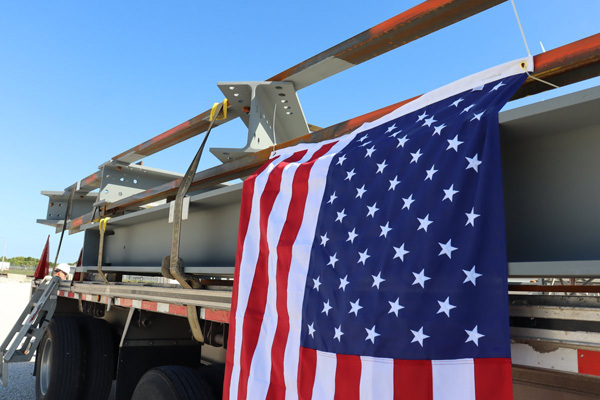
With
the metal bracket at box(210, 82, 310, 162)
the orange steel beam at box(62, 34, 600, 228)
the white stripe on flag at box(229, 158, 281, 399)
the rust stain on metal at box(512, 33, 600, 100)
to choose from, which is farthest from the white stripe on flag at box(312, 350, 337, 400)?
the metal bracket at box(210, 82, 310, 162)

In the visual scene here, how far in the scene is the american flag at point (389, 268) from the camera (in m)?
1.40

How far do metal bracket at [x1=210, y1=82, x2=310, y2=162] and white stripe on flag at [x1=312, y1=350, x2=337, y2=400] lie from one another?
153 cm

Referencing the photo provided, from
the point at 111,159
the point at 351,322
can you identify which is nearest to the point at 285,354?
the point at 351,322

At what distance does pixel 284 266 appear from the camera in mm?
2146

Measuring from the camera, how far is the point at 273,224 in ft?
7.46

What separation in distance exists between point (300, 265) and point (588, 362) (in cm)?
109

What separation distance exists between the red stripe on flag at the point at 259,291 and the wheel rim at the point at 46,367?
343 cm

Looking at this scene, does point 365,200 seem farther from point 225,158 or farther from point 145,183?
point 145,183

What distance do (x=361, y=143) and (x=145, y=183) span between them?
3.44 metres

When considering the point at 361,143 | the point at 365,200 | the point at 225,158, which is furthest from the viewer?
the point at 225,158

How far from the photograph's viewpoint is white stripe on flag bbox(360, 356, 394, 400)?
1514 millimetres

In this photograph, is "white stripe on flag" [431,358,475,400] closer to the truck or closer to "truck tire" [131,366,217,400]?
the truck

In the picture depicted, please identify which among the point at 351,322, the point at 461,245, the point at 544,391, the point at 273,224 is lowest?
the point at 544,391

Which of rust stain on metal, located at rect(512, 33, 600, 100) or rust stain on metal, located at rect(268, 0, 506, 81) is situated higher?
rust stain on metal, located at rect(268, 0, 506, 81)
